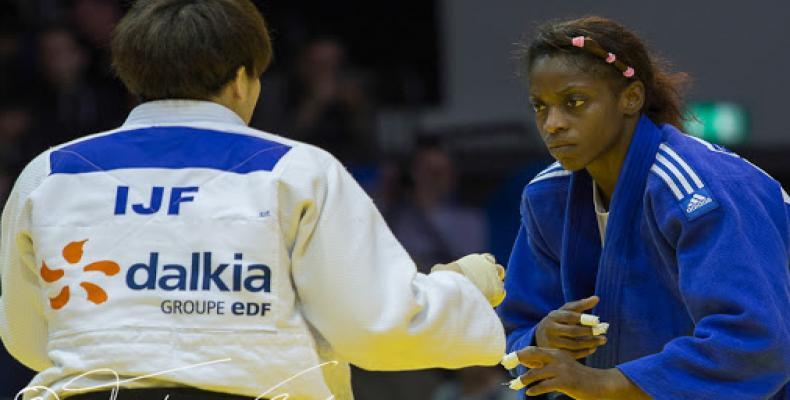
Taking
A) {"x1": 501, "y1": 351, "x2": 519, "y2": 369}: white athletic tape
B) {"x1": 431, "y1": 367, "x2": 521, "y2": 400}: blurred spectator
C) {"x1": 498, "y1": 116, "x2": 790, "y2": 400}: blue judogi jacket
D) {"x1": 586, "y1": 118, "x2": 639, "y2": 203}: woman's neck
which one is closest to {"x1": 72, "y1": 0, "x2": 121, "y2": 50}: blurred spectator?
{"x1": 431, "y1": 367, "x2": 521, "y2": 400}: blurred spectator

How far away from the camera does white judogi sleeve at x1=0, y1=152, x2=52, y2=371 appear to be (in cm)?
271

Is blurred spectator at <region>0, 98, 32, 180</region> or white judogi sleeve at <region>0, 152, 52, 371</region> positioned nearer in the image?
white judogi sleeve at <region>0, 152, 52, 371</region>

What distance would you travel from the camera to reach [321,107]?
771 centimetres

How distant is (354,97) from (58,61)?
1.60 metres

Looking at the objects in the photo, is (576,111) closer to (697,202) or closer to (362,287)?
(697,202)

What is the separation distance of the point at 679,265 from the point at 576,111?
1.29ft

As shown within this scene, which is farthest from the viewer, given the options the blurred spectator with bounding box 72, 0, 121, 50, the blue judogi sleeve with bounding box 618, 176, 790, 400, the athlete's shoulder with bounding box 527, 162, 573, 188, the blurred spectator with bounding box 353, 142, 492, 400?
the blurred spectator with bounding box 72, 0, 121, 50

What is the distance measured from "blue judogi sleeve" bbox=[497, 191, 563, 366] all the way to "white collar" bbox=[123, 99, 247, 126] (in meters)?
0.91

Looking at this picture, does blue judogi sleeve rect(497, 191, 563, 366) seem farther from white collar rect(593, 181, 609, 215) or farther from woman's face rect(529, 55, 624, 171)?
woman's face rect(529, 55, 624, 171)

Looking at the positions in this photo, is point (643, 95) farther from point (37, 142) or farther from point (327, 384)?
point (37, 142)

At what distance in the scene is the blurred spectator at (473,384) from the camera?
6.58 m

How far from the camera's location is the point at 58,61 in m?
7.40

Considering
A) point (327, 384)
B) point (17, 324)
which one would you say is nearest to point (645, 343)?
point (327, 384)

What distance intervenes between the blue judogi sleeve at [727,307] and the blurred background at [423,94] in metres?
3.67
